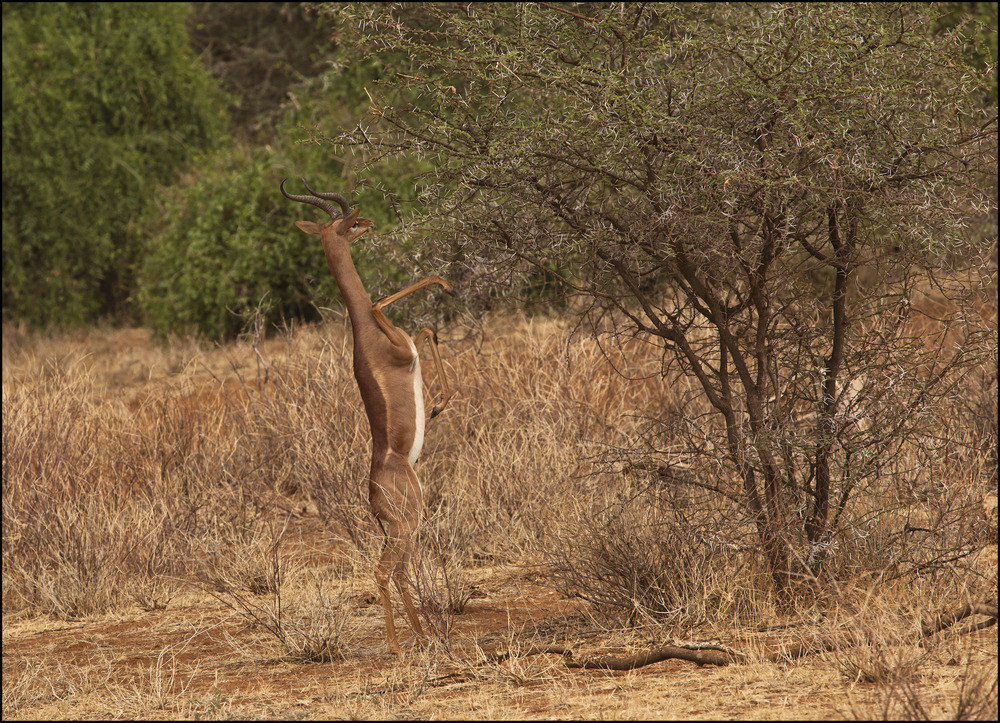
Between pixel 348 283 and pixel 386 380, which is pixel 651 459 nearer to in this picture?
pixel 386 380

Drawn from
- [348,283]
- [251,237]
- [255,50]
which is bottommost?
[348,283]

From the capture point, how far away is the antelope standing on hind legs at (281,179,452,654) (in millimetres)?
4535

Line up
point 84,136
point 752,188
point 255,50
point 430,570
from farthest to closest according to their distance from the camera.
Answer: point 255,50 < point 84,136 < point 430,570 < point 752,188

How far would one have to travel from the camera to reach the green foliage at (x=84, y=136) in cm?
1653

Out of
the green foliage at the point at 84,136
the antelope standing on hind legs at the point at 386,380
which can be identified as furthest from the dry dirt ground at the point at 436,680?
the green foliage at the point at 84,136

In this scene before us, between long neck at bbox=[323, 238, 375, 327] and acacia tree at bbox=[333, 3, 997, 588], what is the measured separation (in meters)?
0.61

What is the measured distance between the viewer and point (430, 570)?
550 centimetres

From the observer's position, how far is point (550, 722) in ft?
12.8

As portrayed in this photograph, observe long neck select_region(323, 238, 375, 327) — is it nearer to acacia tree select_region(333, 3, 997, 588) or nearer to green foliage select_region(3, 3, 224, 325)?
acacia tree select_region(333, 3, 997, 588)

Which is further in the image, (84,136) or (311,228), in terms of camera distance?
(84,136)

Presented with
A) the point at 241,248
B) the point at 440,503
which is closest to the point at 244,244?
the point at 241,248

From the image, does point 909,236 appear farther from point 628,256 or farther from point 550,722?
point 550,722

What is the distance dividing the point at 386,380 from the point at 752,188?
5.58 ft

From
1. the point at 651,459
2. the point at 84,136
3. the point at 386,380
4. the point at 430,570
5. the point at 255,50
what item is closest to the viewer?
the point at 386,380
